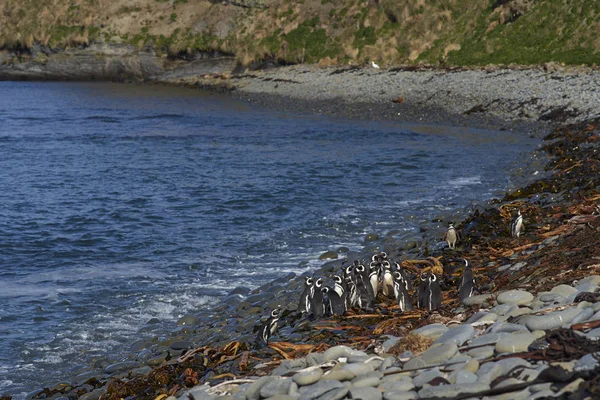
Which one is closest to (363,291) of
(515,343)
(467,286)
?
(467,286)

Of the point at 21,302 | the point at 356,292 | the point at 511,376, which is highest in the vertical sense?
the point at 511,376

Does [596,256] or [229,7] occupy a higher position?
[229,7]

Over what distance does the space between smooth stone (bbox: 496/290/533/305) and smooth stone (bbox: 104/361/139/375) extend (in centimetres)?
535

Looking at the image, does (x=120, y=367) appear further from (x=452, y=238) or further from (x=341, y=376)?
(x=452, y=238)

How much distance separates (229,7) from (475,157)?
56.5 meters

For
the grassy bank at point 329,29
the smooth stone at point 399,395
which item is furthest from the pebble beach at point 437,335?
the grassy bank at point 329,29

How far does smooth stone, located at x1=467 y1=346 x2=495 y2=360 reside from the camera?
762cm

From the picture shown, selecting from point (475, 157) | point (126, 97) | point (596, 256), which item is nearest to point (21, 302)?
point (596, 256)

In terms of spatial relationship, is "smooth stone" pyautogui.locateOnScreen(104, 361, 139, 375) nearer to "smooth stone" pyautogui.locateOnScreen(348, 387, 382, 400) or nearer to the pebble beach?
the pebble beach

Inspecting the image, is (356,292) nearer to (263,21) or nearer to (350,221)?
(350,221)

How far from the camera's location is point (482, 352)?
7.69 metres

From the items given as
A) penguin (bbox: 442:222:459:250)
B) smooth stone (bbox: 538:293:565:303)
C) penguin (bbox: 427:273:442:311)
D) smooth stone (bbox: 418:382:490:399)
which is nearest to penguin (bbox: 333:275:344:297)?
penguin (bbox: 427:273:442:311)

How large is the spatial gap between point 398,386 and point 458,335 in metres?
1.32

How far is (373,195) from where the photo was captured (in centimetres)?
2439
